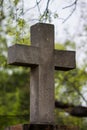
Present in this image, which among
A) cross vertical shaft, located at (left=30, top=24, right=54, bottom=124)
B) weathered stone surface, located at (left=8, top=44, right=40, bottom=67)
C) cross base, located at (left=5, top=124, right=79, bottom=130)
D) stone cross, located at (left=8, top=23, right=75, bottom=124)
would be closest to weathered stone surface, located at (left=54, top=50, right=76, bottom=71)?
stone cross, located at (left=8, top=23, right=75, bottom=124)

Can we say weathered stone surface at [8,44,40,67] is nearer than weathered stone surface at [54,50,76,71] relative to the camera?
Yes

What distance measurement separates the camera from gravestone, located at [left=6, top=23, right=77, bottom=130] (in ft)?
26.3

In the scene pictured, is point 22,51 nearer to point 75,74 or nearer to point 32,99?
point 32,99

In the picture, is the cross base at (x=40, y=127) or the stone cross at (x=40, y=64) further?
the stone cross at (x=40, y=64)

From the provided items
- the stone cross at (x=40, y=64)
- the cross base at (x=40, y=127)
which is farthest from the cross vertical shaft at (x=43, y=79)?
the cross base at (x=40, y=127)

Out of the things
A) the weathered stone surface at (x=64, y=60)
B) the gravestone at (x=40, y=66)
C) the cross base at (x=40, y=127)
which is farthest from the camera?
the weathered stone surface at (x=64, y=60)

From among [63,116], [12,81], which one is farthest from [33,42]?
[12,81]

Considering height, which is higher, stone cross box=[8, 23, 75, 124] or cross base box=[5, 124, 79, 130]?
stone cross box=[8, 23, 75, 124]

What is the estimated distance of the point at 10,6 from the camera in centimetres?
904

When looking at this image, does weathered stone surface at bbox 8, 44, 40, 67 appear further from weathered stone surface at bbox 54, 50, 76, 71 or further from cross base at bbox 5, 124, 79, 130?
cross base at bbox 5, 124, 79, 130

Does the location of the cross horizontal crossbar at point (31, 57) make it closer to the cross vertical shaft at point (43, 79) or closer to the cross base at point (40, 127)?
the cross vertical shaft at point (43, 79)

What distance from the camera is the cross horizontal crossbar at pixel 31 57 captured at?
8078 mm

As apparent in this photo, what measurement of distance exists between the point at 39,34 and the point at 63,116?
15.0 m

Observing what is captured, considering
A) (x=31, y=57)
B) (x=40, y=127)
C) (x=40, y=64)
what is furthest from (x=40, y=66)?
(x=40, y=127)
